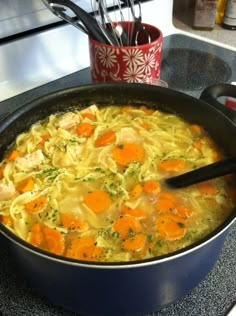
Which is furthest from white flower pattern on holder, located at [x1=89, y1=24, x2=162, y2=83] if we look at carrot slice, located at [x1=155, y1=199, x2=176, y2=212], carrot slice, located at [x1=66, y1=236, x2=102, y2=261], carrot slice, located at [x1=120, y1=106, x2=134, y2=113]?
carrot slice, located at [x1=66, y1=236, x2=102, y2=261]

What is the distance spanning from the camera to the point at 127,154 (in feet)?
3.22

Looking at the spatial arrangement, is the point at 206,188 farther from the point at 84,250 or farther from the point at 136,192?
the point at 84,250

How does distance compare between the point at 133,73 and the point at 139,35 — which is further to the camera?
the point at 139,35

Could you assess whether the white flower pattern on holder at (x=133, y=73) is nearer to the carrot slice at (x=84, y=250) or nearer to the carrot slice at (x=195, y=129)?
the carrot slice at (x=195, y=129)

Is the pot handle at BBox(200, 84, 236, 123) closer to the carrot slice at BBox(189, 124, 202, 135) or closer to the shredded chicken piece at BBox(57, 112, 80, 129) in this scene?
the carrot slice at BBox(189, 124, 202, 135)

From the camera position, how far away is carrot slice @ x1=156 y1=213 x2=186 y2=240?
77 centimetres

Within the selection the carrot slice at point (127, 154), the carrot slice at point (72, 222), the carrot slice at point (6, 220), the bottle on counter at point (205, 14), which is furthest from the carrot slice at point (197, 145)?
the bottle on counter at point (205, 14)

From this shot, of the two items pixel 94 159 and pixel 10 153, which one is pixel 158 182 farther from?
pixel 10 153

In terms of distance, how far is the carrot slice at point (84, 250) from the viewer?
0.73 meters

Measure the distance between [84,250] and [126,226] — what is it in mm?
95

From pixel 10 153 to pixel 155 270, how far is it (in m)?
0.47

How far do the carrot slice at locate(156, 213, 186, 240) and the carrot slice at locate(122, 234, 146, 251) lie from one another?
0.04 m

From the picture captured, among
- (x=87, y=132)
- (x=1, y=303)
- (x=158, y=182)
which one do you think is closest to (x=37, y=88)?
(x=87, y=132)

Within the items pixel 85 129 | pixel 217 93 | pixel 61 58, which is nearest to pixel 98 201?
pixel 85 129
